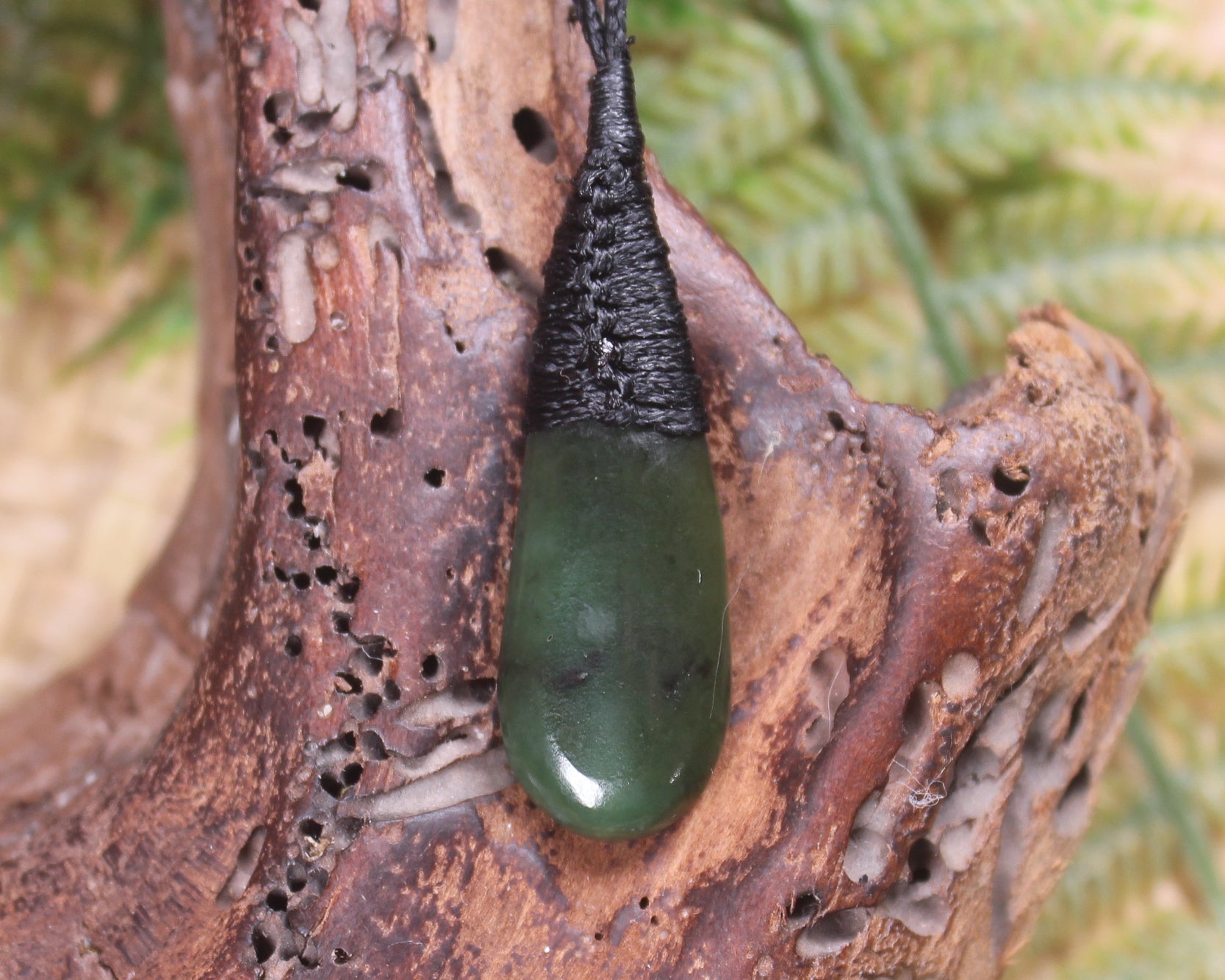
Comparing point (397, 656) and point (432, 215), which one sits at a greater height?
point (432, 215)

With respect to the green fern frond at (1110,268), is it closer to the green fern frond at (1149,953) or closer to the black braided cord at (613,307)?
the green fern frond at (1149,953)

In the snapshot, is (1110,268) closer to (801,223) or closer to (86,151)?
(801,223)

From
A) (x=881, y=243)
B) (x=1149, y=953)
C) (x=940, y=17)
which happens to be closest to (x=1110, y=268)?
(x=881, y=243)

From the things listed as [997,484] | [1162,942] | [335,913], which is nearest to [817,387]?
[997,484]

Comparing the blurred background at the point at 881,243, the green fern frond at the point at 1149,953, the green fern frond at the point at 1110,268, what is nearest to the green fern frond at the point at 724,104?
the blurred background at the point at 881,243

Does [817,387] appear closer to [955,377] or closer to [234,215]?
[234,215]

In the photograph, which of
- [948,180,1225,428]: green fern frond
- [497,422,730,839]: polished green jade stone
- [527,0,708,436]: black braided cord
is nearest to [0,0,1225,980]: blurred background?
[948,180,1225,428]: green fern frond

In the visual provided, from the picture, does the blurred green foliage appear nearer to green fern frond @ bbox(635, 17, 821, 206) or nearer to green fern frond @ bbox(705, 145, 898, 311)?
green fern frond @ bbox(635, 17, 821, 206)
